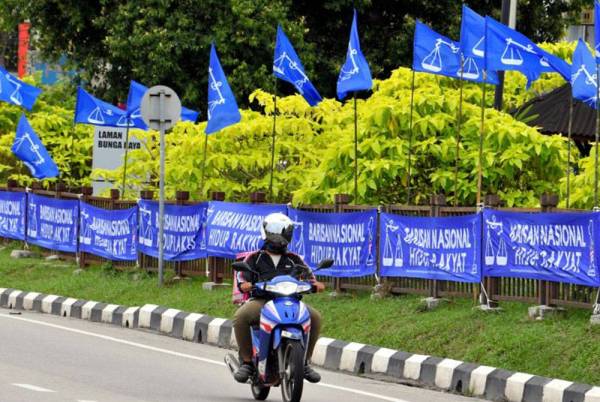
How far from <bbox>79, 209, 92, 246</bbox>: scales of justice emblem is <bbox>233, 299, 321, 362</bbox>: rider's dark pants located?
1297cm

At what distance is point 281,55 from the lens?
69.9 ft

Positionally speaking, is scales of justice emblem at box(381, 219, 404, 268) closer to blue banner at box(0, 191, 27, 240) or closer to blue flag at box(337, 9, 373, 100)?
blue flag at box(337, 9, 373, 100)

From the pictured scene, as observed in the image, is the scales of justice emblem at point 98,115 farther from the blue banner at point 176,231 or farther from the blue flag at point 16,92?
the blue banner at point 176,231

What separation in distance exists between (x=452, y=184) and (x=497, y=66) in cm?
368

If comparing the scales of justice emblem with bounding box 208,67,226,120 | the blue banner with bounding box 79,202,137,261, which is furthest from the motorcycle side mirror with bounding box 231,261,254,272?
the blue banner with bounding box 79,202,137,261

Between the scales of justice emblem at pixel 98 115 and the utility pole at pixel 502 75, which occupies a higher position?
the utility pole at pixel 502 75

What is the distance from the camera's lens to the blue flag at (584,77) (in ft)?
52.7

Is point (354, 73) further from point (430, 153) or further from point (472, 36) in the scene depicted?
point (430, 153)

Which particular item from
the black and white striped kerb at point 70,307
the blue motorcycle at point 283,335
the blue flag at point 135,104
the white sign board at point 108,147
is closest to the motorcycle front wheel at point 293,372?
the blue motorcycle at point 283,335

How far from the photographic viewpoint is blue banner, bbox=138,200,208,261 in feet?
72.2

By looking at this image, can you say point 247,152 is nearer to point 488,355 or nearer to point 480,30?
point 480,30

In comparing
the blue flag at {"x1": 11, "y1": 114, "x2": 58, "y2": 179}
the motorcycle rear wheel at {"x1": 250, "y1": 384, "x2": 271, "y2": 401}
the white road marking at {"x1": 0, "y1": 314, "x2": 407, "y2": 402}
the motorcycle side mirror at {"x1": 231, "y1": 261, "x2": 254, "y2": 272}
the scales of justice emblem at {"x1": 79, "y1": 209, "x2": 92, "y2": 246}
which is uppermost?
the blue flag at {"x1": 11, "y1": 114, "x2": 58, "y2": 179}

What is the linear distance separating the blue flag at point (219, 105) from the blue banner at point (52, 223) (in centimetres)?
469

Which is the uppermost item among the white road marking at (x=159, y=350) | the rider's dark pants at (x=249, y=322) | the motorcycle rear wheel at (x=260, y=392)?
the rider's dark pants at (x=249, y=322)
